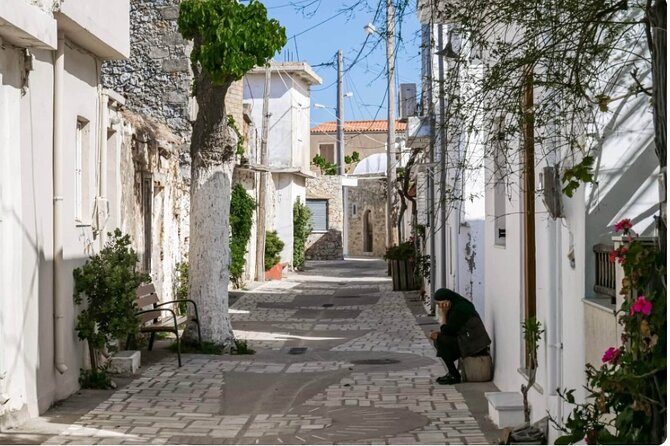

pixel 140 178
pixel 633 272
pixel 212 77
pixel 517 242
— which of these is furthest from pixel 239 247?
pixel 633 272

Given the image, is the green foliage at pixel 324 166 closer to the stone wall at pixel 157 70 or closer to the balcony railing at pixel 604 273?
the stone wall at pixel 157 70

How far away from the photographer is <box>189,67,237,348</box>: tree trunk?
14.1 metres

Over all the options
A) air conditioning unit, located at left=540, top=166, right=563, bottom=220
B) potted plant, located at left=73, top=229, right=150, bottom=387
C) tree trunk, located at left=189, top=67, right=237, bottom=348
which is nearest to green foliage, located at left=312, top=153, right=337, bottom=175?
tree trunk, located at left=189, top=67, right=237, bottom=348

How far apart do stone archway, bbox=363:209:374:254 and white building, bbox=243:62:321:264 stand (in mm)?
→ 14451

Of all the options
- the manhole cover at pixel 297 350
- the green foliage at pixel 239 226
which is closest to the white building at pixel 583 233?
the manhole cover at pixel 297 350

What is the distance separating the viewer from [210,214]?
14.2m

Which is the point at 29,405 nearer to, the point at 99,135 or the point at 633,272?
the point at 99,135

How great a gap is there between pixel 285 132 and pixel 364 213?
17016 millimetres

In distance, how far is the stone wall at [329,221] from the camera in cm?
4994

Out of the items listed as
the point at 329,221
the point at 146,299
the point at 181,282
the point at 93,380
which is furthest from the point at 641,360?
the point at 329,221

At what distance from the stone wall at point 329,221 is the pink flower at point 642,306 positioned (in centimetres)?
4533

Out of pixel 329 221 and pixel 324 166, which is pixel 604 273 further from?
pixel 324 166

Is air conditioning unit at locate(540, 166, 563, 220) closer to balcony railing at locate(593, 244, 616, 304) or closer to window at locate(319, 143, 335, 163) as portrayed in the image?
balcony railing at locate(593, 244, 616, 304)

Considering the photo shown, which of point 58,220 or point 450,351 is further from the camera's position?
point 450,351
